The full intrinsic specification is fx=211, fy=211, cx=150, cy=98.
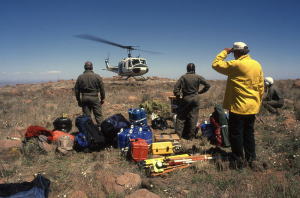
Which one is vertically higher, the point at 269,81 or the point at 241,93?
the point at 269,81

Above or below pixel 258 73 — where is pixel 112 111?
below

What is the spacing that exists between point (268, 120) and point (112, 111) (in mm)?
6482

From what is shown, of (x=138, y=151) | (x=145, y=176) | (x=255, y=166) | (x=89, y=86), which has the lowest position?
(x=145, y=176)

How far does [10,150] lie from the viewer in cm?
511

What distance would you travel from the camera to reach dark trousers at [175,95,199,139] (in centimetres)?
610

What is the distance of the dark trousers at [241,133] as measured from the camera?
3.89m

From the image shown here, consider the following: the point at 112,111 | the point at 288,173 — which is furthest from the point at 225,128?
the point at 112,111

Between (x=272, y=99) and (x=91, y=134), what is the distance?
7145 millimetres

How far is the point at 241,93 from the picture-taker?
12.4 ft

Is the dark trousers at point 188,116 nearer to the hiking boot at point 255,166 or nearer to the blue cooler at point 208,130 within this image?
the blue cooler at point 208,130

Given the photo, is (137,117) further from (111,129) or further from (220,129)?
(220,129)

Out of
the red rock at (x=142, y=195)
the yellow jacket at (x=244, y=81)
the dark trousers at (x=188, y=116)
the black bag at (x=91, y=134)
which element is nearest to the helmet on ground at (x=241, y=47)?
the yellow jacket at (x=244, y=81)

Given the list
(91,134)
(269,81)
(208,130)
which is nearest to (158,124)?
(208,130)

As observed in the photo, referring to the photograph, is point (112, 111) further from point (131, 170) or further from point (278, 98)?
point (278, 98)
